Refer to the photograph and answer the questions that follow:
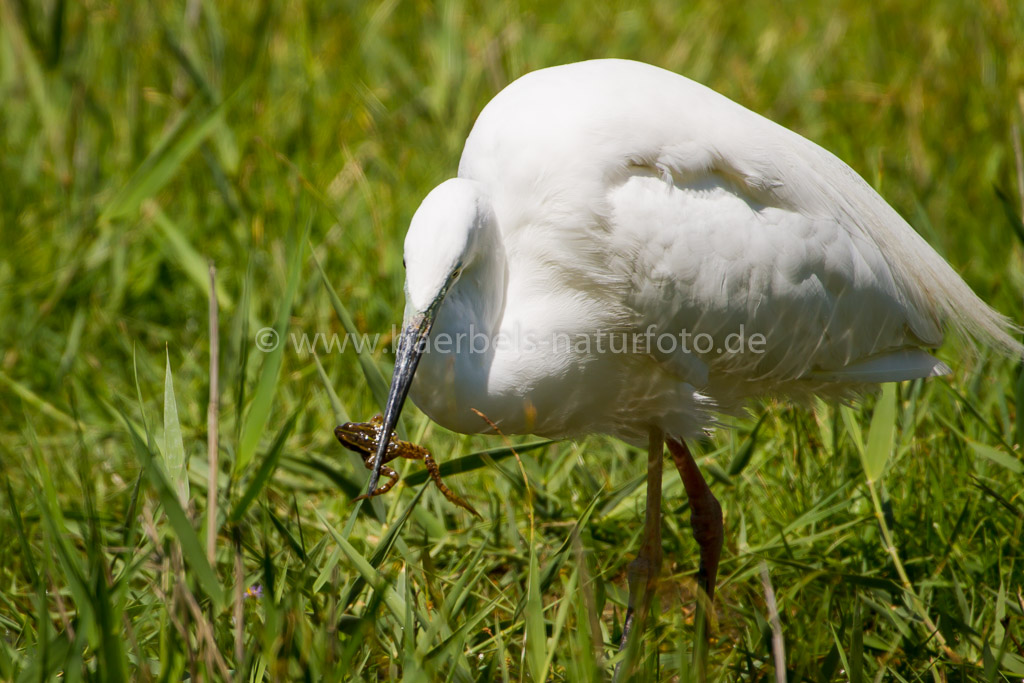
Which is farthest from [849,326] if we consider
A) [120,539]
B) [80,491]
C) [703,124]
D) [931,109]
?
[931,109]

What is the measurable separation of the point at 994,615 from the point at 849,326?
775 millimetres

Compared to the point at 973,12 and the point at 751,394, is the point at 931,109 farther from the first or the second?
the point at 751,394

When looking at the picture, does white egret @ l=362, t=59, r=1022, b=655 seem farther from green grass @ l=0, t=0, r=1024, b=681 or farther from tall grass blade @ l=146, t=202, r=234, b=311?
tall grass blade @ l=146, t=202, r=234, b=311

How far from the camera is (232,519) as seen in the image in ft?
6.98

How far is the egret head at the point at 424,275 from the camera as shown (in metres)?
1.96

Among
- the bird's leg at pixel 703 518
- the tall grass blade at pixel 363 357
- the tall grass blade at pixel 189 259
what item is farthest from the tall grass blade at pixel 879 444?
the tall grass blade at pixel 189 259

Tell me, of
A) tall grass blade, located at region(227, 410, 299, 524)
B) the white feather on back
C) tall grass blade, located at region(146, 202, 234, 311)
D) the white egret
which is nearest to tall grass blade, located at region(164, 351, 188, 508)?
tall grass blade, located at region(227, 410, 299, 524)

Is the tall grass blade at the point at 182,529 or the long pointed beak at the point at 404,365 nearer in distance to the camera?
the tall grass blade at the point at 182,529

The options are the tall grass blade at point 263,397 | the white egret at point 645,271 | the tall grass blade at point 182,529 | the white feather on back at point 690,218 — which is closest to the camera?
the tall grass blade at point 182,529

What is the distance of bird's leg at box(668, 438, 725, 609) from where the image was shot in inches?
107

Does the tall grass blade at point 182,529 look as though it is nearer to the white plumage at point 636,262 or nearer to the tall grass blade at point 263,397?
the tall grass blade at point 263,397

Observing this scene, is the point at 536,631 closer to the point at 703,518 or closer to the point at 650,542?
the point at 650,542

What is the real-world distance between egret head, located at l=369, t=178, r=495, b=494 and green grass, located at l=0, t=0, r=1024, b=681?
8.6 inches

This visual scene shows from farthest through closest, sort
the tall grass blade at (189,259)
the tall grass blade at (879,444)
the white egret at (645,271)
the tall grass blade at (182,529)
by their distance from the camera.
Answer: the tall grass blade at (189,259) → the tall grass blade at (879,444) → the white egret at (645,271) → the tall grass blade at (182,529)
